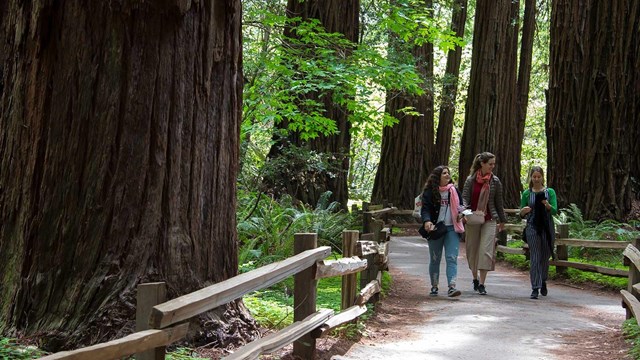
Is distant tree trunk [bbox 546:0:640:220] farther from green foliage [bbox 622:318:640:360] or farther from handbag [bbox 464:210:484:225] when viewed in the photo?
green foliage [bbox 622:318:640:360]

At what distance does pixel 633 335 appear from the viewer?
8516 mm

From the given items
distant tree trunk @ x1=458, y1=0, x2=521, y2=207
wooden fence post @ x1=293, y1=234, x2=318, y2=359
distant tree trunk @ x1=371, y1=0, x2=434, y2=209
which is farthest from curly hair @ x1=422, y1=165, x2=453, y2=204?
distant tree trunk @ x1=371, y1=0, x2=434, y2=209

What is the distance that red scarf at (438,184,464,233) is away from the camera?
11.5 metres

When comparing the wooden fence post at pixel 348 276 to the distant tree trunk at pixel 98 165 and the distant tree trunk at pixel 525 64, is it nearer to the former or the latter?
the distant tree trunk at pixel 98 165

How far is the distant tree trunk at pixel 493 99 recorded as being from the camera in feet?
76.8

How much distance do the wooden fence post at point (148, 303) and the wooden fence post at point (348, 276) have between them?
445 centimetres

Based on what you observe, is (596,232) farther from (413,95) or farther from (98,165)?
(98,165)

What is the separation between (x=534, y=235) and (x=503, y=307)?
144 cm

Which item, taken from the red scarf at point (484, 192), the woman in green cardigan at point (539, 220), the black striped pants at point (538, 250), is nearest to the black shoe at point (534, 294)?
the woman in green cardigan at point (539, 220)

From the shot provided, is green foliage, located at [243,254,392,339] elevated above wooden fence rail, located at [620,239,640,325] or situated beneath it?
situated beneath

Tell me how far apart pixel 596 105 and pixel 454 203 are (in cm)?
701

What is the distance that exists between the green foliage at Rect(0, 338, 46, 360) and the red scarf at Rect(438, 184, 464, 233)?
23.3 ft

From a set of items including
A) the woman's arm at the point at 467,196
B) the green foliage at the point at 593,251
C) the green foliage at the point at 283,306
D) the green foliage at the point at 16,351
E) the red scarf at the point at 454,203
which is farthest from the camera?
the green foliage at the point at 593,251

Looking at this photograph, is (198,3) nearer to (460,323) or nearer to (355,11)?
(460,323)
